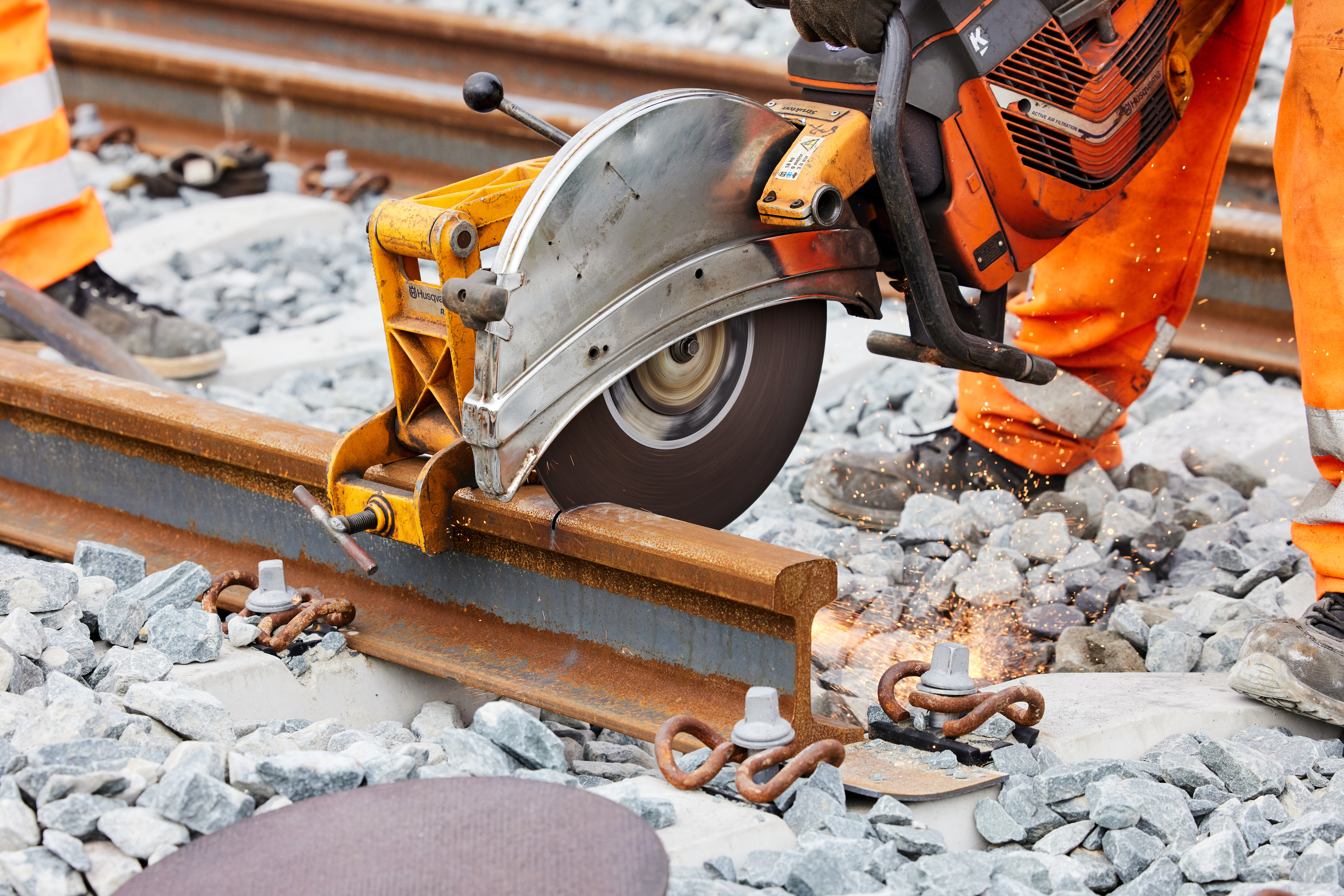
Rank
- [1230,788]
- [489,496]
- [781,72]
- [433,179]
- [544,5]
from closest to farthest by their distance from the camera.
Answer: [1230,788] < [489,496] < [781,72] < [433,179] < [544,5]

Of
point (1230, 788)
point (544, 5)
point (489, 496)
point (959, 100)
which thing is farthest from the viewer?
point (544, 5)

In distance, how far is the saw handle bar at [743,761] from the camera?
2279 mm

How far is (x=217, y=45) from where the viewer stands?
7.92 m

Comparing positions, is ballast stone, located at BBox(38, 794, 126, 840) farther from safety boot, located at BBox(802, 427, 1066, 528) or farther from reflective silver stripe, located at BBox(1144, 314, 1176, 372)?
reflective silver stripe, located at BBox(1144, 314, 1176, 372)

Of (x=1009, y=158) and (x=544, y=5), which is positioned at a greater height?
(x=1009, y=158)

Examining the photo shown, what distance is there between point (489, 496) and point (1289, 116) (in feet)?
5.91

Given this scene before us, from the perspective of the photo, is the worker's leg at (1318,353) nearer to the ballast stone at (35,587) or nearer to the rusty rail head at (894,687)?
the rusty rail head at (894,687)

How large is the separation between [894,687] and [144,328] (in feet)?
10.6

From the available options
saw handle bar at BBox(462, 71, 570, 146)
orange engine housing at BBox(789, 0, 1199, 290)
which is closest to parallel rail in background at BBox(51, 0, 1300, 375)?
orange engine housing at BBox(789, 0, 1199, 290)

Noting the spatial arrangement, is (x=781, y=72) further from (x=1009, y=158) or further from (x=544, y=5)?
(x=1009, y=158)

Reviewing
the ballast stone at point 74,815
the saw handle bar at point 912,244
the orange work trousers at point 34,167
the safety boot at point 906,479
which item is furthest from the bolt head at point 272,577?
the orange work trousers at point 34,167

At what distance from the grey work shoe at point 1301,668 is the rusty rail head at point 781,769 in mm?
905

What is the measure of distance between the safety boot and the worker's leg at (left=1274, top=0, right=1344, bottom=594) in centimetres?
→ 114

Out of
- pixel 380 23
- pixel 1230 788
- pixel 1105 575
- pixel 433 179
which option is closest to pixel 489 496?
pixel 1230 788
